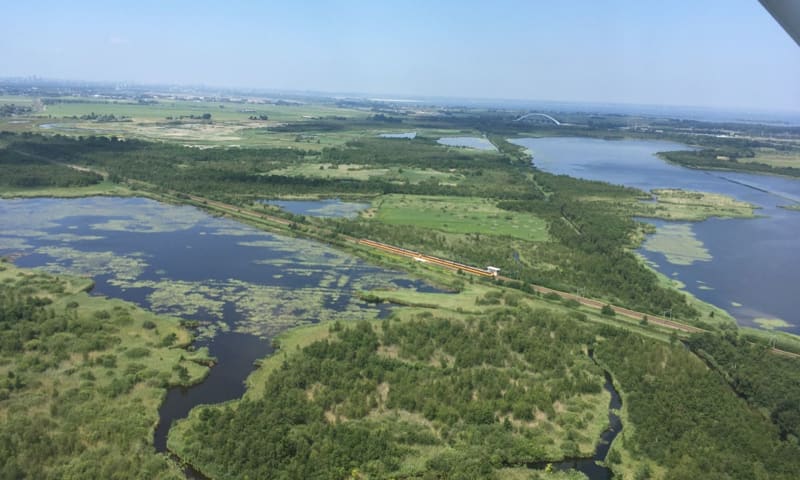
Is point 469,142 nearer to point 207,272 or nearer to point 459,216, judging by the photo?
point 459,216

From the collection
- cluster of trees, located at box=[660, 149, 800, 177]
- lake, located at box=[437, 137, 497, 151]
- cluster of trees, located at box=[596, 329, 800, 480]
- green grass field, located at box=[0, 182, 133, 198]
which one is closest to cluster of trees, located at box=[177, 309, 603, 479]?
cluster of trees, located at box=[596, 329, 800, 480]

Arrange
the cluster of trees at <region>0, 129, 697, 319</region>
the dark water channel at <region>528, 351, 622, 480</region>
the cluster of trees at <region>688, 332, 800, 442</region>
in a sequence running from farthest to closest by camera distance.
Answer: the cluster of trees at <region>0, 129, 697, 319</region> → the cluster of trees at <region>688, 332, 800, 442</region> → the dark water channel at <region>528, 351, 622, 480</region>

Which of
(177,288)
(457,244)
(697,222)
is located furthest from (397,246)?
(697,222)

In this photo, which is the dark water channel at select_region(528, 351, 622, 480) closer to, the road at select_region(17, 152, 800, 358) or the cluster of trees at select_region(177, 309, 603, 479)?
the cluster of trees at select_region(177, 309, 603, 479)

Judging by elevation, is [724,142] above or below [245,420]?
above

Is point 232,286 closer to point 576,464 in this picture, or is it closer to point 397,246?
point 397,246

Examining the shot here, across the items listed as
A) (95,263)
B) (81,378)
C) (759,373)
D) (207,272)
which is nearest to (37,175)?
(95,263)

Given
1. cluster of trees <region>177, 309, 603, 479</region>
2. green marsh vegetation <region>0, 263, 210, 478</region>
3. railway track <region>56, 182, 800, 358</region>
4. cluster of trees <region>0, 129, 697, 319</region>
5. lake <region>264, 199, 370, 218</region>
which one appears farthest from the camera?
lake <region>264, 199, 370, 218</region>
